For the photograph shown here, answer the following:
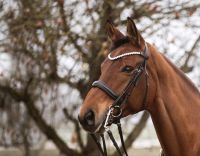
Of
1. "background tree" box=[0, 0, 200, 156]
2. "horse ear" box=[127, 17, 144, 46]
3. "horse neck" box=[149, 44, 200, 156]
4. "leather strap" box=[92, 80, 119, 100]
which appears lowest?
"background tree" box=[0, 0, 200, 156]

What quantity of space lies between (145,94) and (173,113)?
237 millimetres

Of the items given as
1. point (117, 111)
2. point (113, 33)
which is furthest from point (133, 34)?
point (117, 111)

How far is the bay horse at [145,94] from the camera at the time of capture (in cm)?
329

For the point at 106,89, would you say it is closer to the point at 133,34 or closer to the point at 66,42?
the point at 133,34

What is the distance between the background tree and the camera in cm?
717

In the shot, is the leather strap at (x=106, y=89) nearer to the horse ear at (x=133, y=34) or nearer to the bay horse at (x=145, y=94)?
the bay horse at (x=145, y=94)

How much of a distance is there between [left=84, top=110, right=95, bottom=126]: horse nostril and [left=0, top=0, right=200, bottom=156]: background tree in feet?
12.9

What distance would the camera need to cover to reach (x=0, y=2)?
7047mm

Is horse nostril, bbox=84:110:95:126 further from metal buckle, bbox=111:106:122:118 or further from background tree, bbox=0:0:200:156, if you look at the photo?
background tree, bbox=0:0:200:156

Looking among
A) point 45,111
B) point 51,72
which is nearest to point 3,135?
point 45,111

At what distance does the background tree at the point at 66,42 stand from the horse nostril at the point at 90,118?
393 centimetres

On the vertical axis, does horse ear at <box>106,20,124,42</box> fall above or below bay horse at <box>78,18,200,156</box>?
above

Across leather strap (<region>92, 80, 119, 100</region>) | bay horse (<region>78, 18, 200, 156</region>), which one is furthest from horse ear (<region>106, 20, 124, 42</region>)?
leather strap (<region>92, 80, 119, 100</region>)

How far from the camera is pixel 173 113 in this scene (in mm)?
3449
